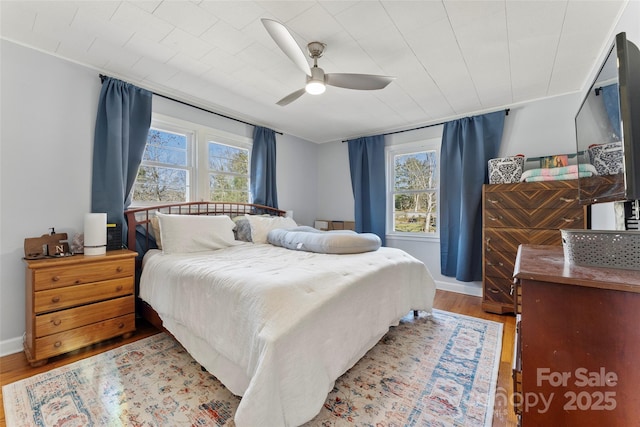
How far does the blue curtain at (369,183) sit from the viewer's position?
4281 mm

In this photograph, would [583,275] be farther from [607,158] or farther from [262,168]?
[262,168]

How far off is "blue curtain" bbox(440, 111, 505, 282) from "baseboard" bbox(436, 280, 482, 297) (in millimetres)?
169

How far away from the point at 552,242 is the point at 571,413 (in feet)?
7.68

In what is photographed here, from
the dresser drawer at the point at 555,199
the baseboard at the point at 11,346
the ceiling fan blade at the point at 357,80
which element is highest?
the ceiling fan blade at the point at 357,80

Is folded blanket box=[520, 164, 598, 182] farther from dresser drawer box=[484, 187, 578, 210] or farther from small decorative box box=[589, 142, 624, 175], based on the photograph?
small decorative box box=[589, 142, 624, 175]

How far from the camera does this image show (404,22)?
5.88 feet

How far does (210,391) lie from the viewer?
5.30ft

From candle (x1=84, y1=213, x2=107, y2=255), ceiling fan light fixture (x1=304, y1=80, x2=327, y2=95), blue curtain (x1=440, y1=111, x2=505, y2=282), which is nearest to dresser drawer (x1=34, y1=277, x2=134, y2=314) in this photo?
candle (x1=84, y1=213, x2=107, y2=255)

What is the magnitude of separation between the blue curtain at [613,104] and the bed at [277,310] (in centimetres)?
143

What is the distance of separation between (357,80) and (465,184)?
7.21 ft

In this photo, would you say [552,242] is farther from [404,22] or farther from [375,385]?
[404,22]

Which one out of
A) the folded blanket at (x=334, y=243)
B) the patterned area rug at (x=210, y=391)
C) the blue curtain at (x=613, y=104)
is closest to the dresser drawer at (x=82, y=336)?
the patterned area rug at (x=210, y=391)

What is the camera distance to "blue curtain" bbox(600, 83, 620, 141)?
1.07 m

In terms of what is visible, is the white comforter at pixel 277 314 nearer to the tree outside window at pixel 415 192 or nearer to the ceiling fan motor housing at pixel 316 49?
the ceiling fan motor housing at pixel 316 49
